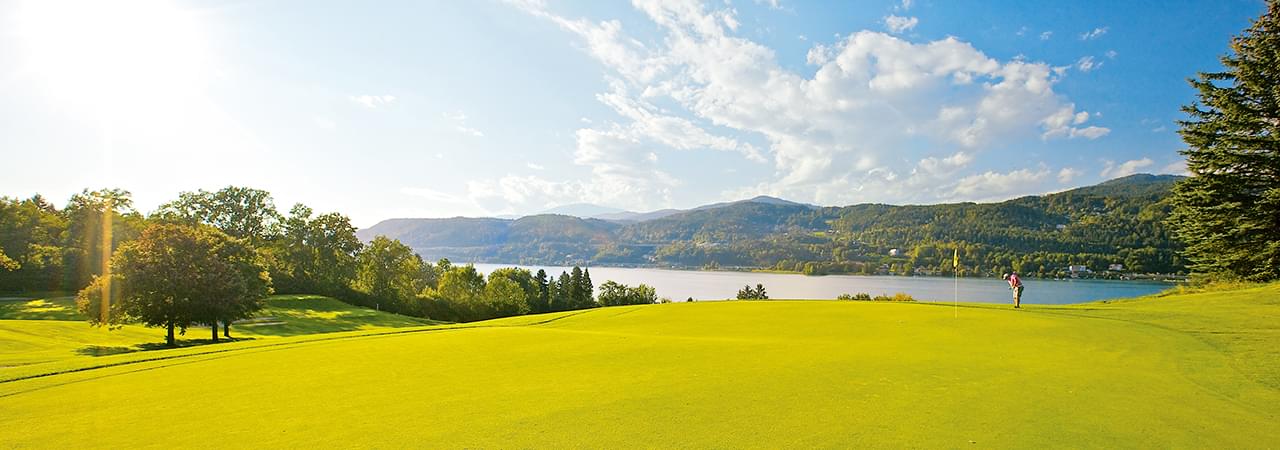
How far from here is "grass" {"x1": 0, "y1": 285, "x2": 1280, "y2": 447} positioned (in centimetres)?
576

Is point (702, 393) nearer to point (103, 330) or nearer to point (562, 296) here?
point (103, 330)

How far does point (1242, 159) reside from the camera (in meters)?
26.6

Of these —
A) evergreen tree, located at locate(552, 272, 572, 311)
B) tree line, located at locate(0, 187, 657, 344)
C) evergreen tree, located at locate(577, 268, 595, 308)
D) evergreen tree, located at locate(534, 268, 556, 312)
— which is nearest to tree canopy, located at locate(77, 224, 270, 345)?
tree line, located at locate(0, 187, 657, 344)

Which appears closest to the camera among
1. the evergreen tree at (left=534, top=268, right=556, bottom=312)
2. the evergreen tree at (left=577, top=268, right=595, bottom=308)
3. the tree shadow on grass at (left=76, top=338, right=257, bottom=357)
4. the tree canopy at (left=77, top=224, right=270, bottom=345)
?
the tree shadow on grass at (left=76, top=338, right=257, bottom=357)

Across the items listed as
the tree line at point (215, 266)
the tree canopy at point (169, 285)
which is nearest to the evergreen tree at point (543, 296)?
the tree line at point (215, 266)

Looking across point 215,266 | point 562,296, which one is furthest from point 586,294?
point 215,266

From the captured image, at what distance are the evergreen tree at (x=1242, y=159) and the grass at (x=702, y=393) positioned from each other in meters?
18.6

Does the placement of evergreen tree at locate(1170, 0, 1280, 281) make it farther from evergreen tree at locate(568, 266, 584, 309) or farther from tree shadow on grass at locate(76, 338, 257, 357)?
evergreen tree at locate(568, 266, 584, 309)

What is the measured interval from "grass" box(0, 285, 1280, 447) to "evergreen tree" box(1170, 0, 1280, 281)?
18.6m

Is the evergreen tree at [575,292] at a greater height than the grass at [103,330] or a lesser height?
lesser

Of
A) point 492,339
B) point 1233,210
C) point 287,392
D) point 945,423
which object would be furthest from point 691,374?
point 1233,210

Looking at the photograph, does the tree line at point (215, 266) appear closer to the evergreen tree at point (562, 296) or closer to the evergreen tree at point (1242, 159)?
the evergreen tree at point (562, 296)

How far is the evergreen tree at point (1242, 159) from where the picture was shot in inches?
1011

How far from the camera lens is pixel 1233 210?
89.5 feet
